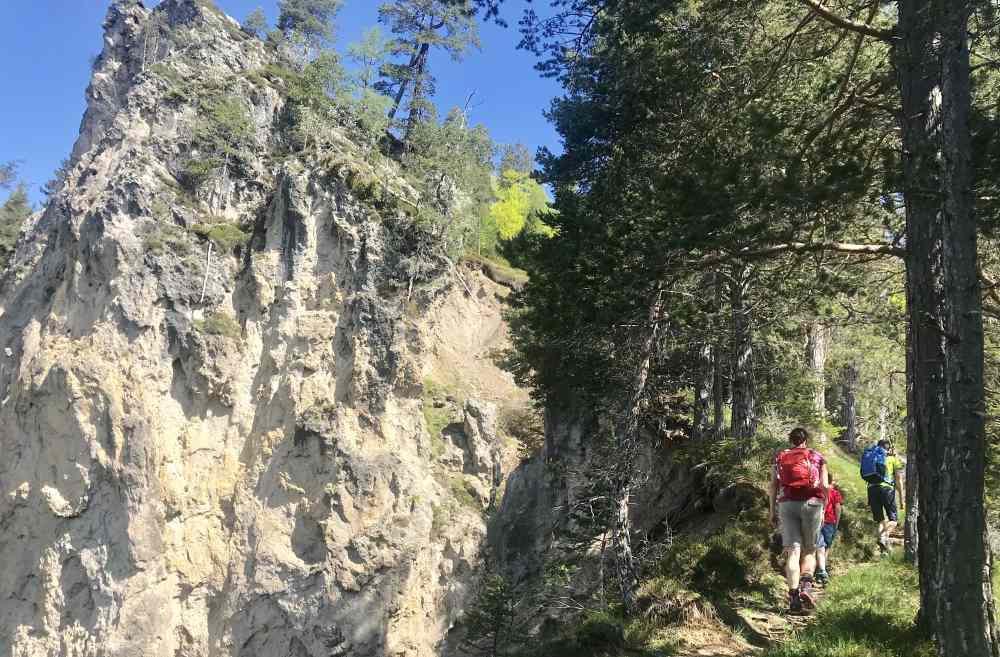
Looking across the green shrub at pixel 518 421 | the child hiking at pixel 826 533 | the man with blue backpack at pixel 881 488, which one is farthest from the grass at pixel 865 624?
the green shrub at pixel 518 421

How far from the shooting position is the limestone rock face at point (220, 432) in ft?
74.9

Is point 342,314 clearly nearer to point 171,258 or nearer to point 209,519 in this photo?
point 171,258

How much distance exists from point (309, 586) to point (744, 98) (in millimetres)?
21089

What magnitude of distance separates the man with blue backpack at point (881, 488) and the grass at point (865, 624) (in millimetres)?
1673

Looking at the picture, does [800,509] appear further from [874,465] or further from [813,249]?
[874,465]

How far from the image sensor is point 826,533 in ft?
23.9

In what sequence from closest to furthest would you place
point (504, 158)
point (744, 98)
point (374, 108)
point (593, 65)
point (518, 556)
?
point (744, 98)
point (593, 65)
point (518, 556)
point (374, 108)
point (504, 158)

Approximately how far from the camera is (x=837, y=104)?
6.61 meters

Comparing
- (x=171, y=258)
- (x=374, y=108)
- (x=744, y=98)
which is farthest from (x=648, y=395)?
(x=374, y=108)

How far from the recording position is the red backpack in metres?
6.51

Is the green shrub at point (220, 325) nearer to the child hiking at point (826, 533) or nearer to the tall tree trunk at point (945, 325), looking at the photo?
the child hiking at point (826, 533)

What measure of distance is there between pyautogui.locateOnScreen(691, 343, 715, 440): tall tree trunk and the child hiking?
3.94 meters

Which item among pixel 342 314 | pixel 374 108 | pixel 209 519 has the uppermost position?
pixel 374 108

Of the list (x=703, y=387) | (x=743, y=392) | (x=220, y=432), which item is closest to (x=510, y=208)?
(x=220, y=432)
